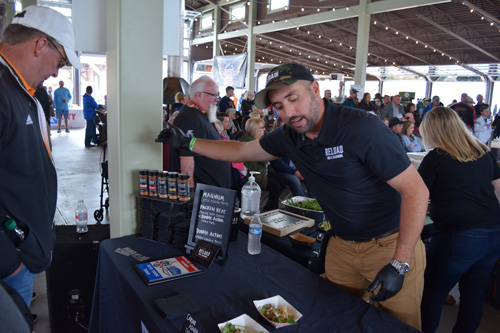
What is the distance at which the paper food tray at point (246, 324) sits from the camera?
4.09 feet

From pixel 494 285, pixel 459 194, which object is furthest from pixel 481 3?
pixel 459 194

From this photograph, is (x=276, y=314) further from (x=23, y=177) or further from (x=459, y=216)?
(x=459, y=216)

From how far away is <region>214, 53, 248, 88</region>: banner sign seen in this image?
13.2 meters

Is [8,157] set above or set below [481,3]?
below

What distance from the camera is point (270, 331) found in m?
1.27

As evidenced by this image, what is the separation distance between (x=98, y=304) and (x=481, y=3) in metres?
13.0

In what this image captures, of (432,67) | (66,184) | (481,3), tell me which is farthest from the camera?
(432,67)

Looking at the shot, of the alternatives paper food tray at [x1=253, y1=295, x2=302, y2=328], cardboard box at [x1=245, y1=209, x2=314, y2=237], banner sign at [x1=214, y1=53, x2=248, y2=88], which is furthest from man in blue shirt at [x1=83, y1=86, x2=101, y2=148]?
paper food tray at [x1=253, y1=295, x2=302, y2=328]

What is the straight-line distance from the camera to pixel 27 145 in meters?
1.35

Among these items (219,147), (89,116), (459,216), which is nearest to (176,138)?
(219,147)

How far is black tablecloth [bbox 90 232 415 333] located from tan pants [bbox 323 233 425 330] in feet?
0.50

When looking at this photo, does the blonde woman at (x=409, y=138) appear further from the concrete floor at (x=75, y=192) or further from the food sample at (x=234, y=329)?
the food sample at (x=234, y=329)

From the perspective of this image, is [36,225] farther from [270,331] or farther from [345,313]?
[345,313]

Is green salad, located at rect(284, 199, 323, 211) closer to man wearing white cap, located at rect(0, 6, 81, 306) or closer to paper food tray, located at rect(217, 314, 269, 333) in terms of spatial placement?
paper food tray, located at rect(217, 314, 269, 333)
